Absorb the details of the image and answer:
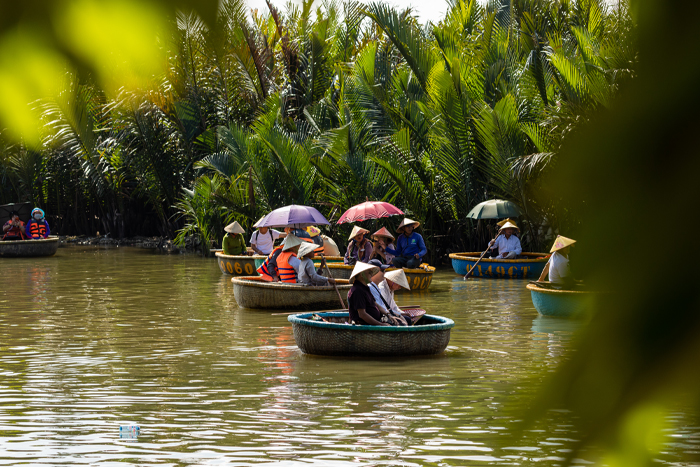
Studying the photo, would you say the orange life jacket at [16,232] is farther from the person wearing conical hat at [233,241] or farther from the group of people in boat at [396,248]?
the group of people in boat at [396,248]

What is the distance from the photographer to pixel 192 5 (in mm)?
751

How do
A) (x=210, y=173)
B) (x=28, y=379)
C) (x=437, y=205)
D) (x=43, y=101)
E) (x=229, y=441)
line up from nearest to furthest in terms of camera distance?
1. (x=43, y=101)
2. (x=229, y=441)
3. (x=28, y=379)
4. (x=437, y=205)
5. (x=210, y=173)

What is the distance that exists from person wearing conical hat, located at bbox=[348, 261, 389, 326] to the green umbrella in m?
10.1

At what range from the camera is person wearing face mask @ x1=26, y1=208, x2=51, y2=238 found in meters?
26.5

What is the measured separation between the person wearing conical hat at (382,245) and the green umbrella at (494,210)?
3.27m

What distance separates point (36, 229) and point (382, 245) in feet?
47.7

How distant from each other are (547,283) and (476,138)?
9.10 meters

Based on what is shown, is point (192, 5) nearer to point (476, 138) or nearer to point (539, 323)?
point (539, 323)

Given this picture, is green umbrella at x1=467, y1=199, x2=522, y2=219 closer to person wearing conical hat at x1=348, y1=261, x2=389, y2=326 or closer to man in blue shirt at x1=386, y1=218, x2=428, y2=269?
man in blue shirt at x1=386, y1=218, x2=428, y2=269

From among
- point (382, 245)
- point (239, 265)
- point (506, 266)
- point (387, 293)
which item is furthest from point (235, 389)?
point (506, 266)

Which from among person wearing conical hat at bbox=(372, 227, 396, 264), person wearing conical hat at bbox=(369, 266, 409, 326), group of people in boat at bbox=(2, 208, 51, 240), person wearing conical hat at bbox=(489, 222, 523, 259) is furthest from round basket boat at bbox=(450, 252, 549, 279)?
group of people in boat at bbox=(2, 208, 51, 240)

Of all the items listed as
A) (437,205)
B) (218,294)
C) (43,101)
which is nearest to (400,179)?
(437,205)

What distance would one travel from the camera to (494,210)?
19.5 m

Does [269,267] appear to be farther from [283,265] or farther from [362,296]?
[362,296]
